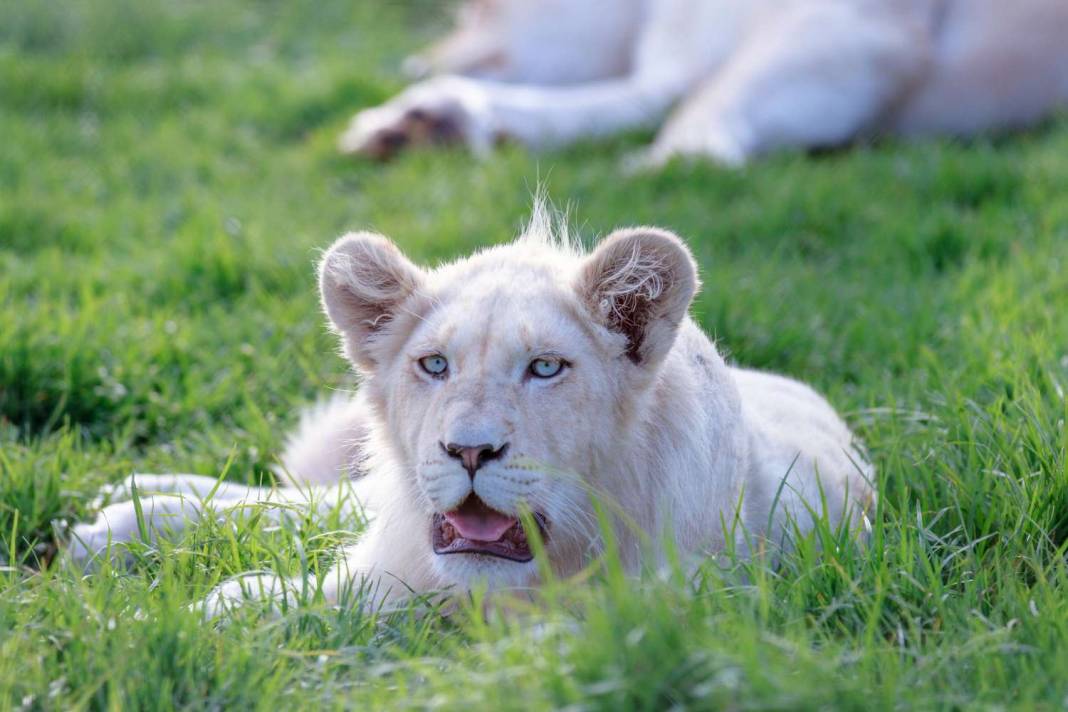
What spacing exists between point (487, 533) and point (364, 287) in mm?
758

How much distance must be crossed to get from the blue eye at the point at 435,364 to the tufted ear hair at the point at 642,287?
367 millimetres

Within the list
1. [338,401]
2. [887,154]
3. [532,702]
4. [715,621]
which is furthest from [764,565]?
[887,154]

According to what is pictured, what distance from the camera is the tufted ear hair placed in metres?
3.32

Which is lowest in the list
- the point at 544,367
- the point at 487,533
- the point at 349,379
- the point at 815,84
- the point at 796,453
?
the point at 796,453

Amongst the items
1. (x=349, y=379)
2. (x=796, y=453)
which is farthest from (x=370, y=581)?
(x=349, y=379)

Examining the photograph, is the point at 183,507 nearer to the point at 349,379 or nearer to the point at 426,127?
the point at 349,379

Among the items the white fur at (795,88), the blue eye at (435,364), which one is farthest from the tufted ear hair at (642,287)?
the white fur at (795,88)

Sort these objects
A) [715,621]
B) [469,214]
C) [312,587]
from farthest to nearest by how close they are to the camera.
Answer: [469,214] → [312,587] → [715,621]

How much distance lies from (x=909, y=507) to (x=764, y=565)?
1.03m

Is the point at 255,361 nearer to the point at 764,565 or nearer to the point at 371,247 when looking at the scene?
the point at 371,247

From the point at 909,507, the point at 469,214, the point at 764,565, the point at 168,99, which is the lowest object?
the point at 909,507

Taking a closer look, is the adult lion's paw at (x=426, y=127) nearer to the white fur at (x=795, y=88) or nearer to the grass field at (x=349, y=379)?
the white fur at (x=795, y=88)

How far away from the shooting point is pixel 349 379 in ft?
16.3

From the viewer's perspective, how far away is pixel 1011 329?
518 cm
